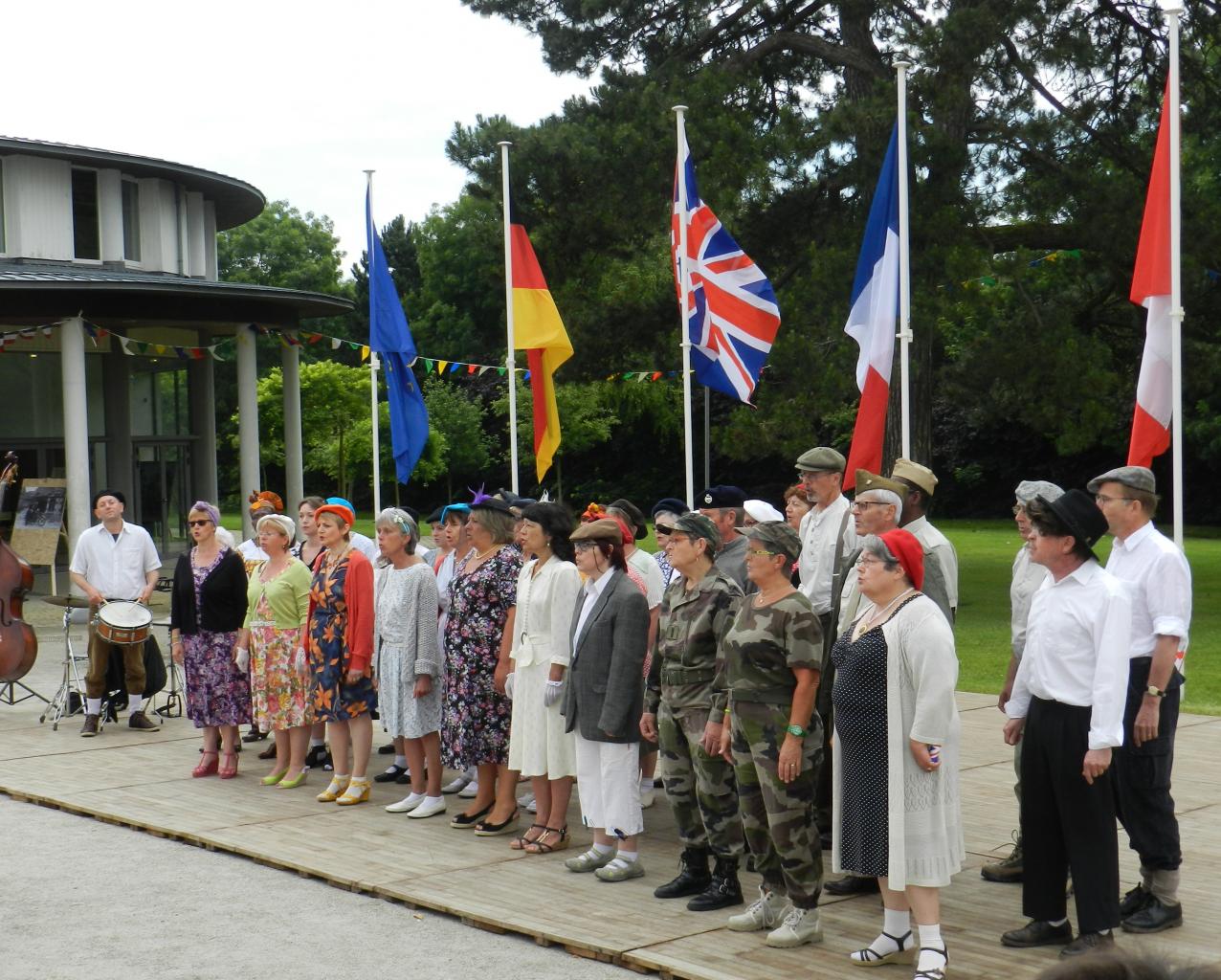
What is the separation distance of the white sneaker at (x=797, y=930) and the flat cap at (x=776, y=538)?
154cm

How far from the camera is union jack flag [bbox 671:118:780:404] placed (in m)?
12.7

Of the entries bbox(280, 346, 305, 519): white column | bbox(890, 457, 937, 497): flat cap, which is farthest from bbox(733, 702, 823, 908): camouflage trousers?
bbox(280, 346, 305, 519): white column

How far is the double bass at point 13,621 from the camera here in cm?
1242

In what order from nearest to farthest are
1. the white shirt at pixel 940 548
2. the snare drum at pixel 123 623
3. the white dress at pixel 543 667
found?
the white shirt at pixel 940 548 → the white dress at pixel 543 667 → the snare drum at pixel 123 623

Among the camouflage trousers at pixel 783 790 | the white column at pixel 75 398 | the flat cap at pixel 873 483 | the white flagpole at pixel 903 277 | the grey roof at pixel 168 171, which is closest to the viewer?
the camouflage trousers at pixel 783 790

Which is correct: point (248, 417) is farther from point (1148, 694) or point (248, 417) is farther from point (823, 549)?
point (1148, 694)

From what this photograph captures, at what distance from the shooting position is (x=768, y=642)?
625 centimetres

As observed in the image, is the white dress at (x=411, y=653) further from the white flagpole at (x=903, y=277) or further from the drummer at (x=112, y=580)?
the white flagpole at (x=903, y=277)

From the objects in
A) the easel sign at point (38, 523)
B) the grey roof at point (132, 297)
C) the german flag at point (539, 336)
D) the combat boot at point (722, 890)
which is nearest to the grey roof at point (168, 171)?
the grey roof at point (132, 297)

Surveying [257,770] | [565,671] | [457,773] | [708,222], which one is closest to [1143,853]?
[565,671]

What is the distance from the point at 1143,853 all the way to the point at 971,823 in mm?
2094

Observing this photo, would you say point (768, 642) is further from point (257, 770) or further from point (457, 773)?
point (257, 770)

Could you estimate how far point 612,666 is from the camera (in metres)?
7.30

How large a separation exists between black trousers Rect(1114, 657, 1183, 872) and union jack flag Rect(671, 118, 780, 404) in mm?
6505
